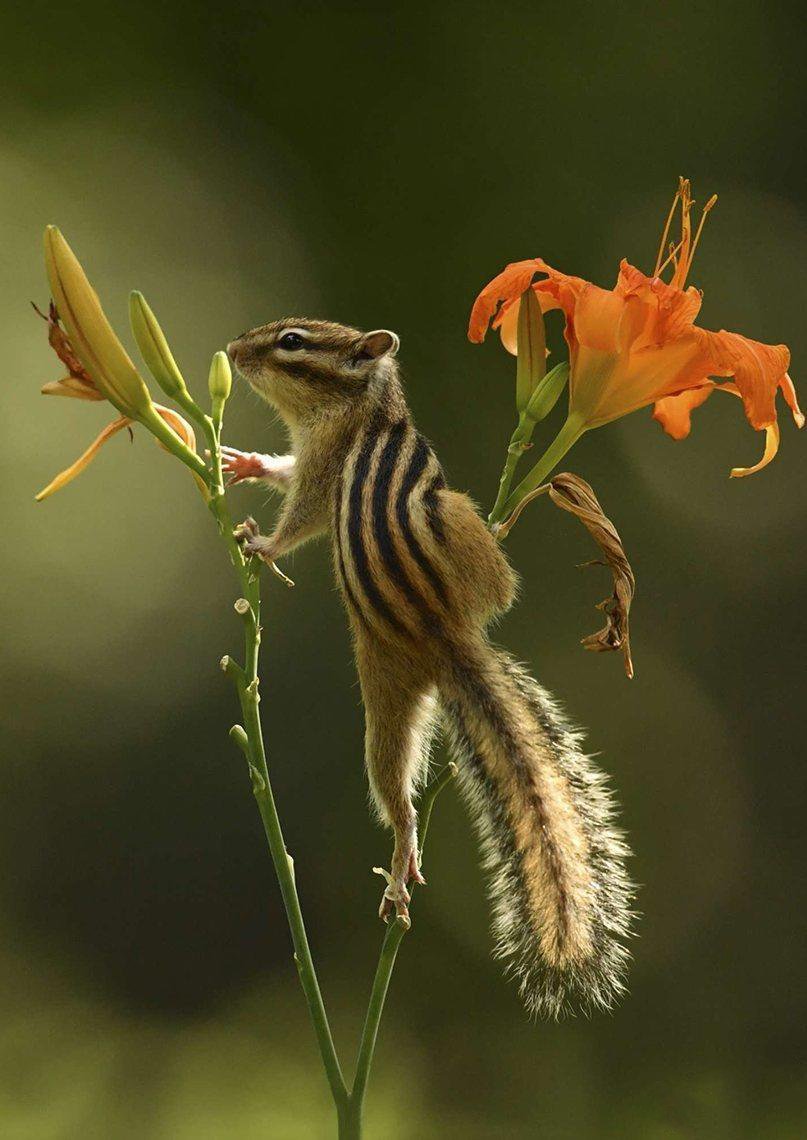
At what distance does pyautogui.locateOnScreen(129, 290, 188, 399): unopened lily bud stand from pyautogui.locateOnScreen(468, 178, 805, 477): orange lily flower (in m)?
0.27

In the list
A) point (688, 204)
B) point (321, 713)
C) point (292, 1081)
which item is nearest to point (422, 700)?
point (688, 204)

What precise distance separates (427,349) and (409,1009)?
6.58ft

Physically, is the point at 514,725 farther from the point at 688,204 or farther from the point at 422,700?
the point at 688,204

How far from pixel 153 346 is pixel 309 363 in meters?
0.43

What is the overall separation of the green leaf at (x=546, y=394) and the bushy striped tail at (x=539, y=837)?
0.77 ft

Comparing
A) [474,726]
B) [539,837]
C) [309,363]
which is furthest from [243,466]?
[539,837]

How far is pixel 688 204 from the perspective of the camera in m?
1.44

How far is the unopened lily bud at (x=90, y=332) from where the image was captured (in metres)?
1.10

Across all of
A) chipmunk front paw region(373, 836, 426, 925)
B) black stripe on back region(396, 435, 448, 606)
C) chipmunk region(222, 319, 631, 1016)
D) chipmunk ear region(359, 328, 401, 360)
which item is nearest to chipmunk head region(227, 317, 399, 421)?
chipmunk ear region(359, 328, 401, 360)

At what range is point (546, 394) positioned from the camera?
49.3 inches

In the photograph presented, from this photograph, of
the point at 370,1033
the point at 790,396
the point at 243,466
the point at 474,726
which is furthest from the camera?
the point at 243,466

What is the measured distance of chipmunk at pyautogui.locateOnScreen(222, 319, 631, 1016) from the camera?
3.60 ft

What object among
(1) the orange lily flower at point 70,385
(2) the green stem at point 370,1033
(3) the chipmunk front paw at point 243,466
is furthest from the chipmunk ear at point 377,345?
(2) the green stem at point 370,1033

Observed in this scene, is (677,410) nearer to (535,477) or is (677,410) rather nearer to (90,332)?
(535,477)
